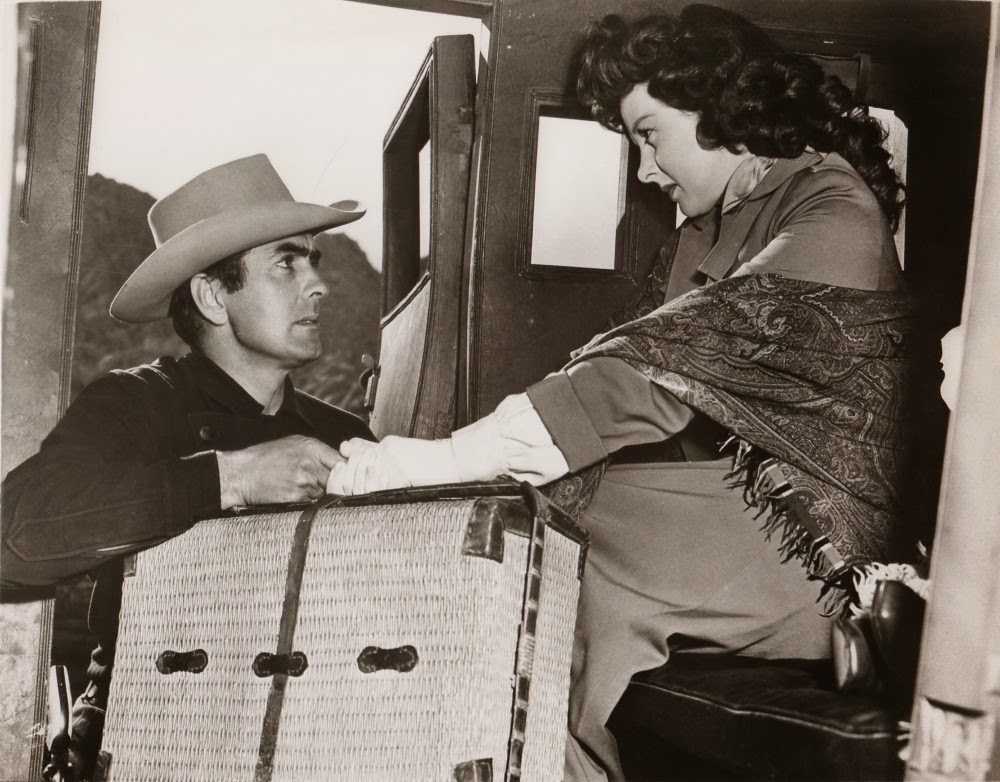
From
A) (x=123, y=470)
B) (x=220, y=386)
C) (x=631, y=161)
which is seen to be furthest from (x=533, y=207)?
(x=123, y=470)

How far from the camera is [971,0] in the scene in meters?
1.92

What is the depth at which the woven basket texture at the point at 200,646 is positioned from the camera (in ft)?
4.34

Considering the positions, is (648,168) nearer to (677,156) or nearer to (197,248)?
(677,156)

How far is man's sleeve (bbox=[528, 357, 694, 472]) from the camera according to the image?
1.41 metres

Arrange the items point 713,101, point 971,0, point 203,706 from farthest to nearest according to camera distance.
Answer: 1. point 971,0
2. point 713,101
3. point 203,706

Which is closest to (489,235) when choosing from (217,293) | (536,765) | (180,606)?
(217,293)

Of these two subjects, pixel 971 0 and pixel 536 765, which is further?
pixel 971 0

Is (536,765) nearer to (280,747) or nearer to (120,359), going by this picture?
(280,747)

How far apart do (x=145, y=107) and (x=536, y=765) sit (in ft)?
4.29

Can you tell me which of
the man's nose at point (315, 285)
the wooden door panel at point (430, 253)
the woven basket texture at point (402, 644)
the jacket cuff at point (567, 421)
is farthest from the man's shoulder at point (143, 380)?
the jacket cuff at point (567, 421)

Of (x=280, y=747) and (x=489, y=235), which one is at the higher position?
(x=489, y=235)

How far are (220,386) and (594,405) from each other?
72 cm

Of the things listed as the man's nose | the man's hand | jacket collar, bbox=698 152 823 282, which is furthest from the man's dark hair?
jacket collar, bbox=698 152 823 282

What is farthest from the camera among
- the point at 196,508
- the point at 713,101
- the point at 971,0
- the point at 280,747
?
the point at 971,0
